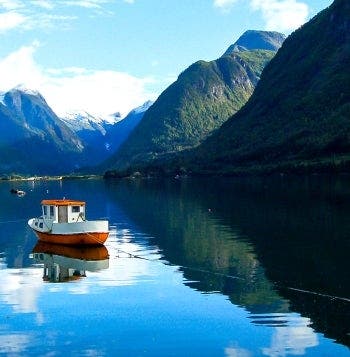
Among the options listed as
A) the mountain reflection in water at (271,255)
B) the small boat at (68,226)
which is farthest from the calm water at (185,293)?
the small boat at (68,226)

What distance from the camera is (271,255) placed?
69062 millimetres

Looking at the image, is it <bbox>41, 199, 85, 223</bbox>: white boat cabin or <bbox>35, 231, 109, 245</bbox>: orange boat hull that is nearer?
<bbox>35, 231, 109, 245</bbox>: orange boat hull

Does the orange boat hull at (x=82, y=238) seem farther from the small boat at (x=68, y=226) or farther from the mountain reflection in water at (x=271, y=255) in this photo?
the mountain reflection in water at (x=271, y=255)

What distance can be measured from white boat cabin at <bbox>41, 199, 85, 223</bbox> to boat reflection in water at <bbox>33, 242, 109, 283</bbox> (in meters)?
3.81

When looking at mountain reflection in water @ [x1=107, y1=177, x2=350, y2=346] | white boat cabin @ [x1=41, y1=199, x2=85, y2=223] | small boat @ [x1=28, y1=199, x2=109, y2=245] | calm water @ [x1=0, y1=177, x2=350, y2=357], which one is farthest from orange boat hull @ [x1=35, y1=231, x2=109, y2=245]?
mountain reflection in water @ [x1=107, y1=177, x2=350, y2=346]

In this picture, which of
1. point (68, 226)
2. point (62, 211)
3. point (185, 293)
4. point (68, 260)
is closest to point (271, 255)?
point (185, 293)

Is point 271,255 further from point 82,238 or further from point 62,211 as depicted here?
point 62,211

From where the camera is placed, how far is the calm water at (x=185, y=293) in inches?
1508

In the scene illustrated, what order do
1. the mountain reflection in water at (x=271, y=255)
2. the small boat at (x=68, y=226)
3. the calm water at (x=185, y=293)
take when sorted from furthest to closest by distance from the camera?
the small boat at (x=68, y=226) → the mountain reflection in water at (x=271, y=255) → the calm water at (x=185, y=293)

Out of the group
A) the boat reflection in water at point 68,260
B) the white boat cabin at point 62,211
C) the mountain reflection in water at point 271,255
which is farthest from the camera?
the white boat cabin at point 62,211

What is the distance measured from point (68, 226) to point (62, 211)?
5251 millimetres

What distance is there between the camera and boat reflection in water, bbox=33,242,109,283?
62.1 m

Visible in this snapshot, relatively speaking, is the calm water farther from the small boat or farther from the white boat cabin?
the white boat cabin

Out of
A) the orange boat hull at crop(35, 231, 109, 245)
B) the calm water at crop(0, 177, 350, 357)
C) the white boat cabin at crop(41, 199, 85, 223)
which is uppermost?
the white boat cabin at crop(41, 199, 85, 223)
